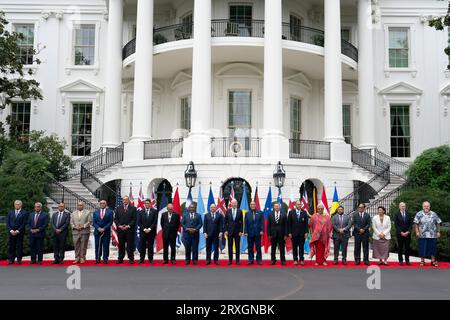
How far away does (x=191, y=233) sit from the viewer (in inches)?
578

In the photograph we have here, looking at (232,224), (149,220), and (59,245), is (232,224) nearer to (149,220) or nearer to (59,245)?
(149,220)

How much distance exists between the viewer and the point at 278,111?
74.3ft

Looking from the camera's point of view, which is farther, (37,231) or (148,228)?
(148,228)

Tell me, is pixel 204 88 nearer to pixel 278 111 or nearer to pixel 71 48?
pixel 278 111

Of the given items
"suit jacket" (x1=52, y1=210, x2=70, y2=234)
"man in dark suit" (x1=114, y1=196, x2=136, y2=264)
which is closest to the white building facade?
"man in dark suit" (x1=114, y1=196, x2=136, y2=264)

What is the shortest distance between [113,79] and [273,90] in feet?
26.8

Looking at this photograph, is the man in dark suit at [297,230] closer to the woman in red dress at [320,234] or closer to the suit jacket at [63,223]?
the woman in red dress at [320,234]

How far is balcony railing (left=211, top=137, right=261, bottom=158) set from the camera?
22984mm

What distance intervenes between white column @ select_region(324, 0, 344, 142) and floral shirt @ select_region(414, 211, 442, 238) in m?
9.39

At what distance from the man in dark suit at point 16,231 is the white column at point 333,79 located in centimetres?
1356

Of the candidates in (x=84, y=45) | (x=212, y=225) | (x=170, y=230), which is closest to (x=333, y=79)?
(x=212, y=225)

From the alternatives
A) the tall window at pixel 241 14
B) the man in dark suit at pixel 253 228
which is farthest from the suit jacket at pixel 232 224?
the tall window at pixel 241 14
